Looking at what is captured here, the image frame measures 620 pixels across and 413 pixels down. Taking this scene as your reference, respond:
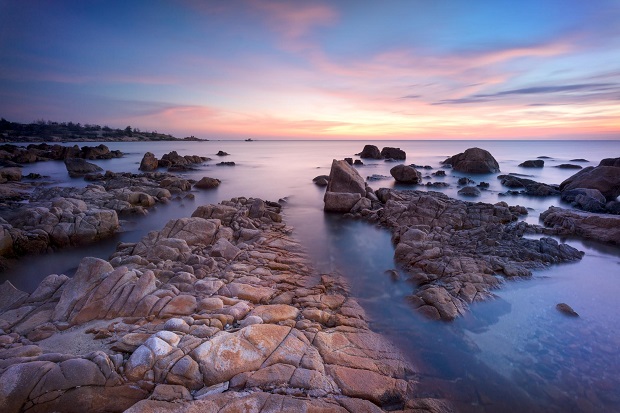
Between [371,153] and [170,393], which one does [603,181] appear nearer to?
[170,393]

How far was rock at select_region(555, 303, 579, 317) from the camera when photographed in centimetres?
796

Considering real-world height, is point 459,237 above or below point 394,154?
below

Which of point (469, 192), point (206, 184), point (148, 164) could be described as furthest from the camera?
point (148, 164)

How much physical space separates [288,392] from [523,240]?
11.7m

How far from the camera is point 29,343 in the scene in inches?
223

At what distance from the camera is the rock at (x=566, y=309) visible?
7.96 metres

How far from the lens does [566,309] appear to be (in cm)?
808

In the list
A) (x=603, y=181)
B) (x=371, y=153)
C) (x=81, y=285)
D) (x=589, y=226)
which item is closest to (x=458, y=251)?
(x=589, y=226)

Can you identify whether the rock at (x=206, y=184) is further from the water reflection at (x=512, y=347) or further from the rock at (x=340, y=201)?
the water reflection at (x=512, y=347)

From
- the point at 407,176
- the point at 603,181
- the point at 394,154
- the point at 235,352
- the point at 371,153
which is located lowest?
the point at 235,352

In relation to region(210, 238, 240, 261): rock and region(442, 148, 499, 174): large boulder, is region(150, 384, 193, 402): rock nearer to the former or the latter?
region(210, 238, 240, 261): rock

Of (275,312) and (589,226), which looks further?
(589,226)

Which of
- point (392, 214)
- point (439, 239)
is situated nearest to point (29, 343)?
point (439, 239)

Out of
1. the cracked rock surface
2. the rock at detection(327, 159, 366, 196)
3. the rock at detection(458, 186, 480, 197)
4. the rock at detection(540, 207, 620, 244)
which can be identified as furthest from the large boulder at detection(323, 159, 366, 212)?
the rock at detection(458, 186, 480, 197)
